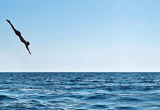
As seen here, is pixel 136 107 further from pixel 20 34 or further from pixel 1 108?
pixel 20 34

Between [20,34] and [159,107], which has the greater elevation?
[20,34]

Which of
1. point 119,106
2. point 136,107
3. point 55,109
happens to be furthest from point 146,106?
Result: point 55,109

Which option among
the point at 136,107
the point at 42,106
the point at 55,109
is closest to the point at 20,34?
the point at 55,109

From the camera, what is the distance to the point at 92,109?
57.9 feet

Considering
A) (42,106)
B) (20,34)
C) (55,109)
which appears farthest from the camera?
(42,106)

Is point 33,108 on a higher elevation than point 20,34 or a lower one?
lower

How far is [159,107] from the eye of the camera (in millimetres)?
18297

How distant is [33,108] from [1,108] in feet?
8.42

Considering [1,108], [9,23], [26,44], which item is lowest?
[1,108]

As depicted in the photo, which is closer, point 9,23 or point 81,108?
point 9,23

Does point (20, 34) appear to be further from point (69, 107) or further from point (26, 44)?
point (69, 107)

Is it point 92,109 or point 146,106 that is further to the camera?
point 146,106

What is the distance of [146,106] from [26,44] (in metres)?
14.5

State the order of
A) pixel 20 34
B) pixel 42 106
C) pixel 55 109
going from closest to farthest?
pixel 20 34 < pixel 55 109 < pixel 42 106
